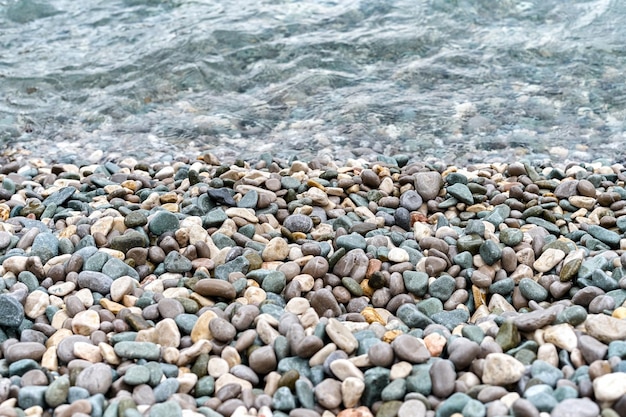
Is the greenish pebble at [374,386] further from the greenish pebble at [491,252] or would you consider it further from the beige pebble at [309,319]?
the greenish pebble at [491,252]

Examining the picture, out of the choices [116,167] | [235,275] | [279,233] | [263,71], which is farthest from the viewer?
[263,71]

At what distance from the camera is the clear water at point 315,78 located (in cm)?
496

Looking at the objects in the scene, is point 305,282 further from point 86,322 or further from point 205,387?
point 86,322

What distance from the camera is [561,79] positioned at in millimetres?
5750

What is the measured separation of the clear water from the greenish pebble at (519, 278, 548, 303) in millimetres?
2008

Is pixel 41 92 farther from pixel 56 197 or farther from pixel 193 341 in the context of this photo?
pixel 193 341

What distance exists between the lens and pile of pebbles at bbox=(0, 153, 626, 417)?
206 cm

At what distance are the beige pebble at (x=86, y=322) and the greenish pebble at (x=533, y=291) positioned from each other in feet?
5.64

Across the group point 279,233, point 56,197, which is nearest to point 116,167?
point 56,197

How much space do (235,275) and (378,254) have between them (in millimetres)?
655

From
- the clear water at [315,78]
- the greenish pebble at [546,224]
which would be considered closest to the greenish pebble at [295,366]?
the greenish pebble at [546,224]

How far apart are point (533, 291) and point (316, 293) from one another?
90cm

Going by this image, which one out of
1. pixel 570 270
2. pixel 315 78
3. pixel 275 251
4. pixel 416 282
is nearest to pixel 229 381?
pixel 275 251

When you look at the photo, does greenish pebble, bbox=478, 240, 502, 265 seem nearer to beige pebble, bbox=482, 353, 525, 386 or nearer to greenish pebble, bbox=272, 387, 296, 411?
beige pebble, bbox=482, 353, 525, 386
